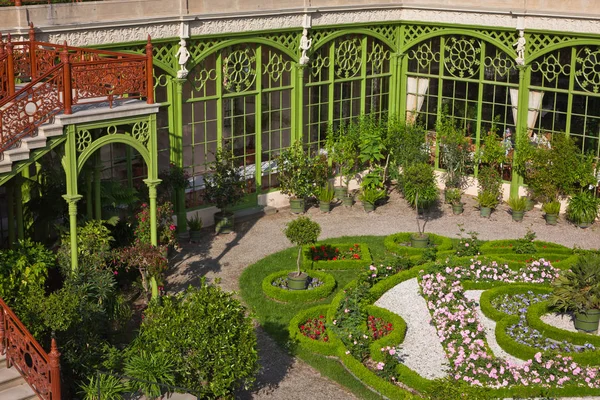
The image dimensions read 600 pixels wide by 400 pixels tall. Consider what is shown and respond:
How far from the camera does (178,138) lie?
2069 cm

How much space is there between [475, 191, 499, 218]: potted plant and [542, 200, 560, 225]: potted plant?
123 centimetres

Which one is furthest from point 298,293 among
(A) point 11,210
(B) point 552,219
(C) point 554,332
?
(B) point 552,219

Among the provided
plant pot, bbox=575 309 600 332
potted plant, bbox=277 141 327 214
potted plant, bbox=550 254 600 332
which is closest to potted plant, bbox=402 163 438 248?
potted plant, bbox=277 141 327 214

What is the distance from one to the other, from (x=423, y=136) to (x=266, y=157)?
403cm

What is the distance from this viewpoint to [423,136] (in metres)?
24.2

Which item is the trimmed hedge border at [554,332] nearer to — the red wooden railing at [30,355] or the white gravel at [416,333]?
the white gravel at [416,333]

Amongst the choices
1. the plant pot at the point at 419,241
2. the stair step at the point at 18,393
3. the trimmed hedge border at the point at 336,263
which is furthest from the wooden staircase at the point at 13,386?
the plant pot at the point at 419,241

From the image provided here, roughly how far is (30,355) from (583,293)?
866 centimetres

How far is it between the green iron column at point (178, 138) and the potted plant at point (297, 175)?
273cm

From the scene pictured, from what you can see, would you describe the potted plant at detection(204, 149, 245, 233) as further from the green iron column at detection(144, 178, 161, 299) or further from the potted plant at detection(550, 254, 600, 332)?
the potted plant at detection(550, 254, 600, 332)

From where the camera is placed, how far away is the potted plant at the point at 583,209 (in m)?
21.6

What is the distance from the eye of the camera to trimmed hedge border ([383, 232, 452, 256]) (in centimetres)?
1993

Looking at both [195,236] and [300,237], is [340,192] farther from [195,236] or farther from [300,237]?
[300,237]

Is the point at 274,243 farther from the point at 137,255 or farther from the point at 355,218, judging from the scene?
the point at 137,255
